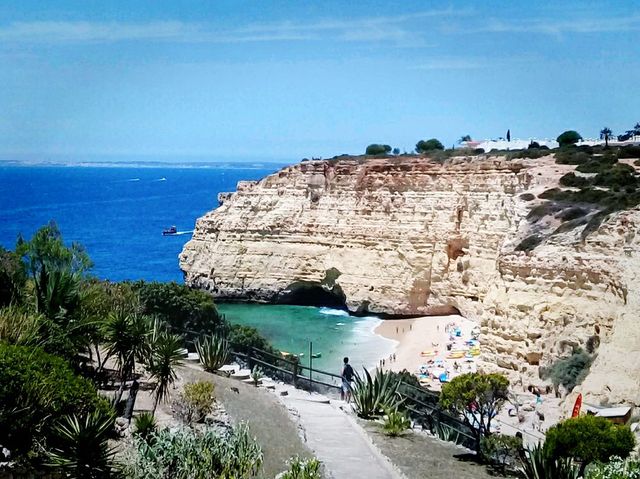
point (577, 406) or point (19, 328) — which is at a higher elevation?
point (19, 328)

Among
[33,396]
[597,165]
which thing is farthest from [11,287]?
[597,165]

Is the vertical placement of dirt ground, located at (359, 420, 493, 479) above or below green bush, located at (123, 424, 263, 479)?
below

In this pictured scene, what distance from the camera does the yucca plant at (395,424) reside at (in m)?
17.7

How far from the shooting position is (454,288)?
4628 cm

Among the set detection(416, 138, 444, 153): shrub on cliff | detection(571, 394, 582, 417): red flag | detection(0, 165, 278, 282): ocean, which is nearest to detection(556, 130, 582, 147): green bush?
detection(416, 138, 444, 153): shrub on cliff

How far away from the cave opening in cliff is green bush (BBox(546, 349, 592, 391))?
81.8 feet

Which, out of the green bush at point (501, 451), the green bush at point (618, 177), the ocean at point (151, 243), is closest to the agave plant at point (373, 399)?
the green bush at point (501, 451)

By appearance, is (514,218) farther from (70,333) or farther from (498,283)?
(70,333)

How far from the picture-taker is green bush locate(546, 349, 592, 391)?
1050 inches

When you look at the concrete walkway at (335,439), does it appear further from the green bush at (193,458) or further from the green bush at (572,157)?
the green bush at (572,157)

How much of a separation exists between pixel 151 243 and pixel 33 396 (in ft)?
297

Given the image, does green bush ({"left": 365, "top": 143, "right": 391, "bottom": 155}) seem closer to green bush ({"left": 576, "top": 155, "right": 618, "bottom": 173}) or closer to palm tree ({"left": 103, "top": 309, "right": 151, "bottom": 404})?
green bush ({"left": 576, "top": 155, "right": 618, "bottom": 173})

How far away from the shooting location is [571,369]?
2720 centimetres

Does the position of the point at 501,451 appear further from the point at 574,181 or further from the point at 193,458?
the point at 574,181
